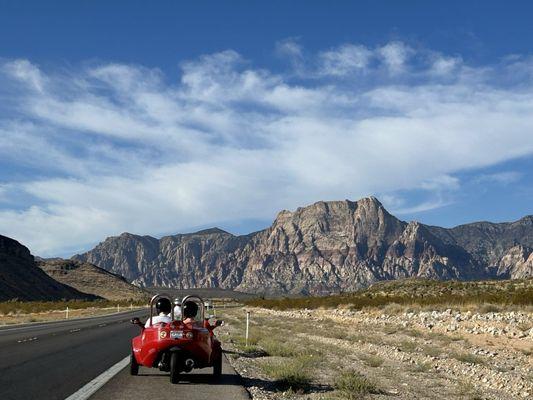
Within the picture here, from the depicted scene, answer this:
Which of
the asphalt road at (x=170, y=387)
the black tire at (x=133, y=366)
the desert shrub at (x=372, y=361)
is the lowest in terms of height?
the desert shrub at (x=372, y=361)

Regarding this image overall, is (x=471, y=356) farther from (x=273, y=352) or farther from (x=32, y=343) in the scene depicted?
(x=32, y=343)

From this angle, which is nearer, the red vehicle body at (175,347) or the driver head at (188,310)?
the red vehicle body at (175,347)

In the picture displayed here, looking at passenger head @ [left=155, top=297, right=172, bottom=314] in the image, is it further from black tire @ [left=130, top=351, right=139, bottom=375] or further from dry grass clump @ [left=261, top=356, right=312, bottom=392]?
dry grass clump @ [left=261, top=356, right=312, bottom=392]

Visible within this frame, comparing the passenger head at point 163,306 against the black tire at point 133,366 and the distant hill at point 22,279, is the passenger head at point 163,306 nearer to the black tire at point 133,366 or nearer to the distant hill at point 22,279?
the black tire at point 133,366

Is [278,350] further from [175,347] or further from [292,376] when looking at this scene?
[175,347]

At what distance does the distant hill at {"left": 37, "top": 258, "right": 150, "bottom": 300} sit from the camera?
174500 millimetres

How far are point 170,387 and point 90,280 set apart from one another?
182632mm

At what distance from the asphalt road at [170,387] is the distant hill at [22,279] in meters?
98.7

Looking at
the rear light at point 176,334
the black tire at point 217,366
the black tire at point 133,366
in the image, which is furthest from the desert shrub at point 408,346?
the rear light at point 176,334

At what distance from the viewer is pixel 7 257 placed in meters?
127

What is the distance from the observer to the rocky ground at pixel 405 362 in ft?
40.9

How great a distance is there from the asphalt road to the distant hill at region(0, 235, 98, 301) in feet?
324

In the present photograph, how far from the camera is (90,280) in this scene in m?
185

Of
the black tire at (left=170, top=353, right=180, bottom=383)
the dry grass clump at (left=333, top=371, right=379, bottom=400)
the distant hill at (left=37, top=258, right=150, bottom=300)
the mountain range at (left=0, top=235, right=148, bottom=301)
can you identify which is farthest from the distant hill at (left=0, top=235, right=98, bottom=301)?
the dry grass clump at (left=333, top=371, right=379, bottom=400)
